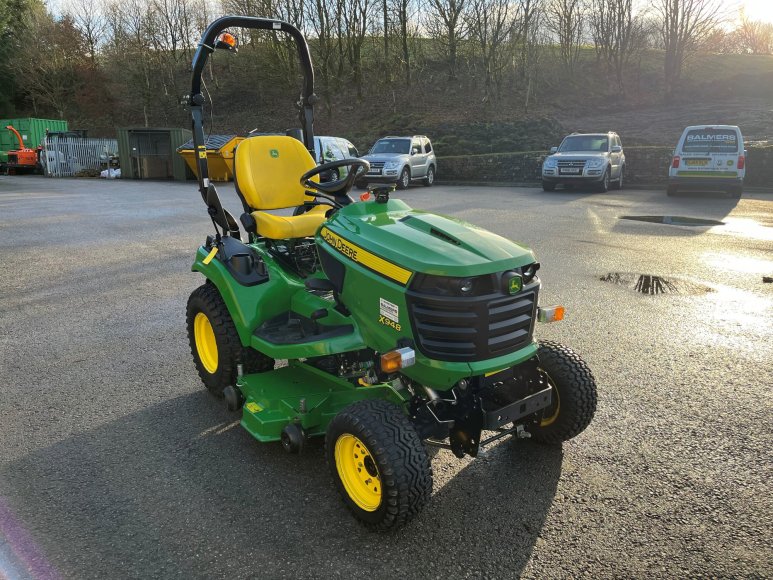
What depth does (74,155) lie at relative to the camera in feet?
89.7

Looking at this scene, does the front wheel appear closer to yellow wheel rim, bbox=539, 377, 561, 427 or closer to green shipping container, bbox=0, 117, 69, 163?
yellow wheel rim, bbox=539, 377, 561, 427

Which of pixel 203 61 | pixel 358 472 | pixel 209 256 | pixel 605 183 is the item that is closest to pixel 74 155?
pixel 605 183

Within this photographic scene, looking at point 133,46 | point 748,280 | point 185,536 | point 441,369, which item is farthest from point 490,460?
point 133,46

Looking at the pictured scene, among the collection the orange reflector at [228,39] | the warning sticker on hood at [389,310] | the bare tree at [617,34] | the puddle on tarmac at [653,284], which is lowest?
the puddle on tarmac at [653,284]

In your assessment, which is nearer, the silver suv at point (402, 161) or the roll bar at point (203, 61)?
the roll bar at point (203, 61)

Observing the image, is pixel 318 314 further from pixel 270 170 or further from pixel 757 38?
pixel 757 38

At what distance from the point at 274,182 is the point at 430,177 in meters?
17.1

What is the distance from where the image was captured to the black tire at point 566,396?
3.16 metres

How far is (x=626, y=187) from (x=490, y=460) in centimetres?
1779

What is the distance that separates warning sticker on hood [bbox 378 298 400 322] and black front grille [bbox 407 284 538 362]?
0.09 meters

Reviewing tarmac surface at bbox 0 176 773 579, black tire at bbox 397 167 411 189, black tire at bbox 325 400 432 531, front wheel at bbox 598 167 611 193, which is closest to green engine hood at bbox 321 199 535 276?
black tire at bbox 325 400 432 531

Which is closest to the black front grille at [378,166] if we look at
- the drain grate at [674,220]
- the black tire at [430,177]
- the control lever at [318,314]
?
the black tire at [430,177]

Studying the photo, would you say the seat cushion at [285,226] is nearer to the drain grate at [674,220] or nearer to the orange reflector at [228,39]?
the orange reflector at [228,39]

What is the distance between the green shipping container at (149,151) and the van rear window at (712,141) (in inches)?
736
